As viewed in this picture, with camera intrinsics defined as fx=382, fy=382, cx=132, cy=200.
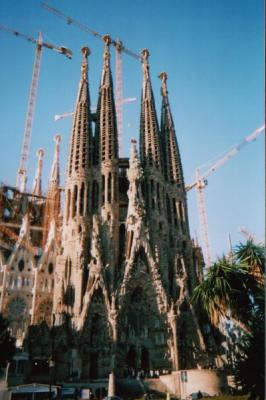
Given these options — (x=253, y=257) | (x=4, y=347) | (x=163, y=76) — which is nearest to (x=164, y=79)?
(x=163, y=76)

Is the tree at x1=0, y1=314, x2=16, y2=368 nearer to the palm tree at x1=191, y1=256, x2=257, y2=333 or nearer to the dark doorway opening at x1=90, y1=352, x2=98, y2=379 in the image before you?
the dark doorway opening at x1=90, y1=352, x2=98, y2=379

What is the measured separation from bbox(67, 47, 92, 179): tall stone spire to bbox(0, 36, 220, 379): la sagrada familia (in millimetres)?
169

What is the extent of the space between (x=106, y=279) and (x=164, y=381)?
12.9m

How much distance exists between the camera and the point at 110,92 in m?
60.6

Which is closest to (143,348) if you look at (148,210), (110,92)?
(148,210)

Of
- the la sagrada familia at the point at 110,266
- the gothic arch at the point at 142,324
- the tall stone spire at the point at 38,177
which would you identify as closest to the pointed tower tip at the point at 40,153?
the tall stone spire at the point at 38,177

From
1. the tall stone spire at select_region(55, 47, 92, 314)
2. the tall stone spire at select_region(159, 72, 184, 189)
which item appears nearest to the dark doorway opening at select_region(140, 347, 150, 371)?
the tall stone spire at select_region(55, 47, 92, 314)

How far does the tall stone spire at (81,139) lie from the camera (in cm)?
5333

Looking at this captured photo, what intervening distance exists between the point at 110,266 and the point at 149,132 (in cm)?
2371

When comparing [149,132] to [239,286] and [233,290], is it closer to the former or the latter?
[239,286]

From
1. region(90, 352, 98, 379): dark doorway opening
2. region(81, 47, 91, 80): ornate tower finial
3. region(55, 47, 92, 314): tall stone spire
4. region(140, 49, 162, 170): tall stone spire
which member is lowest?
region(90, 352, 98, 379): dark doorway opening

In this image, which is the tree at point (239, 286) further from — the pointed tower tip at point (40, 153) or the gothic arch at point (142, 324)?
the pointed tower tip at point (40, 153)

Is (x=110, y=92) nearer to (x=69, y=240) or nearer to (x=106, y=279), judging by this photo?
(x=69, y=240)

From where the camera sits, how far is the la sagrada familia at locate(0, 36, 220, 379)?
1614 inches
